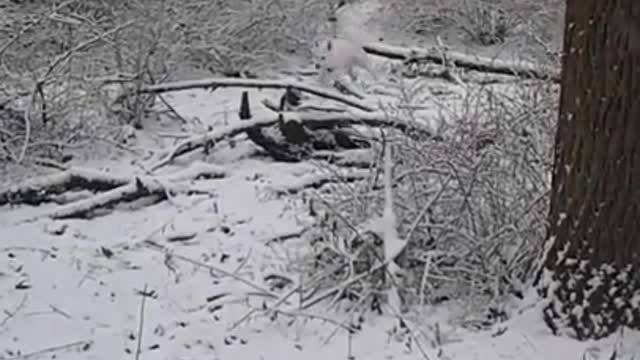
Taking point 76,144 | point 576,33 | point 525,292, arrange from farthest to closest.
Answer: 1. point 76,144
2. point 525,292
3. point 576,33

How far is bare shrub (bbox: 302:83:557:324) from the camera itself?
493cm

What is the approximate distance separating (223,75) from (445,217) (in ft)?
16.3

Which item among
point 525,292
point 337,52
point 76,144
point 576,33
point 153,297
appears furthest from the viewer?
point 337,52

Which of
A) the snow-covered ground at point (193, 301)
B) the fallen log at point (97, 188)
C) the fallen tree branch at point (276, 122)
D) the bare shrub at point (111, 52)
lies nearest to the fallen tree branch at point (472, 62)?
the fallen tree branch at point (276, 122)

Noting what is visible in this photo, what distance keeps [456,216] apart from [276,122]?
2.36 m

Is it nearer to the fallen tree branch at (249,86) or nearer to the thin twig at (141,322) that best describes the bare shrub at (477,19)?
the fallen tree branch at (249,86)

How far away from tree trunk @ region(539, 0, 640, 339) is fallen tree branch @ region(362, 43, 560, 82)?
5.83ft

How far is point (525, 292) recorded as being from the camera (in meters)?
4.79

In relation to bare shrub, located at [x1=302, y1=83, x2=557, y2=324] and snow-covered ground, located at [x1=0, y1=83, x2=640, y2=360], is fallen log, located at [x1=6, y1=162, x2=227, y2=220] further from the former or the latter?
bare shrub, located at [x1=302, y1=83, x2=557, y2=324]

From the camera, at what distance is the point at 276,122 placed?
7305 mm

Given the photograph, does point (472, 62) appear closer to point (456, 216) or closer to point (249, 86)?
point (249, 86)

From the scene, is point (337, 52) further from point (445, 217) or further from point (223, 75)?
point (445, 217)

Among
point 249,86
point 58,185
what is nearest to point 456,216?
point 58,185

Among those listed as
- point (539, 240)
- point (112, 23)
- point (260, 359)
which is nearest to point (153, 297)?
point (260, 359)
